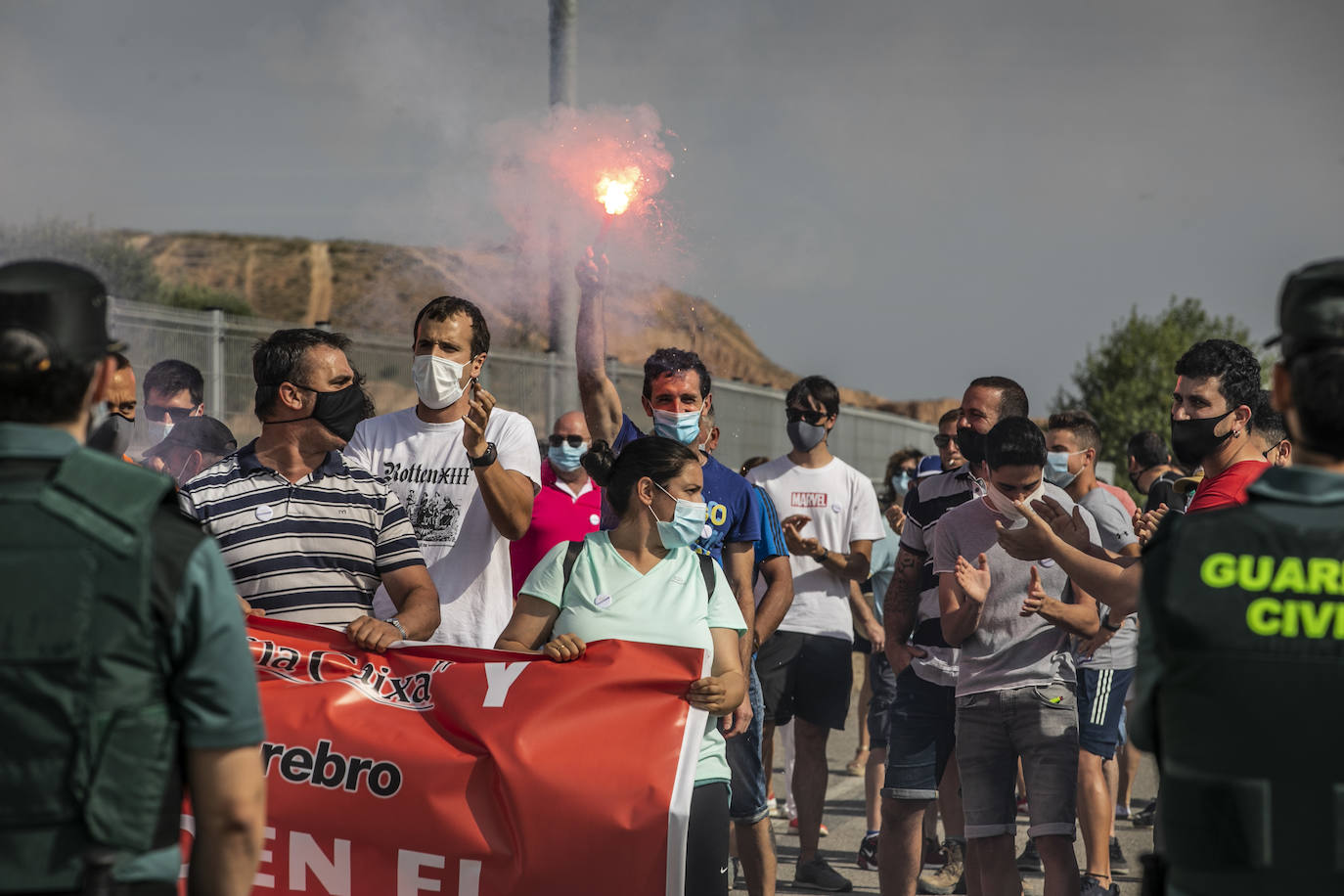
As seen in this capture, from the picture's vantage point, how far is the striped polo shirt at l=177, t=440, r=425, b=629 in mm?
4254

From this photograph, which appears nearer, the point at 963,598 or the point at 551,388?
the point at 963,598

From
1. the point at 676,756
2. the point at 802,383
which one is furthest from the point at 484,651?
the point at 802,383

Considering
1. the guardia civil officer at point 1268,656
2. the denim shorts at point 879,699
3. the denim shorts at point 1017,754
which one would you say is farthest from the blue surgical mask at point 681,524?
the denim shorts at point 879,699

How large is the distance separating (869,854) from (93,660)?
19.4ft

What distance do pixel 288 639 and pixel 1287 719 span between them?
3.03m

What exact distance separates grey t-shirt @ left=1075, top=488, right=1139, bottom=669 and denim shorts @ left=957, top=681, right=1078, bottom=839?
55.3 inches

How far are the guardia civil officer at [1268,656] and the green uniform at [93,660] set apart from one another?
5.72 feet

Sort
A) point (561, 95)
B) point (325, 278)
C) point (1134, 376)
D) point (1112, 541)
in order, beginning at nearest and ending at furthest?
1. point (1112, 541)
2. point (561, 95)
3. point (1134, 376)
4. point (325, 278)

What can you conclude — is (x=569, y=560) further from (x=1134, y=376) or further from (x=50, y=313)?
(x=1134, y=376)

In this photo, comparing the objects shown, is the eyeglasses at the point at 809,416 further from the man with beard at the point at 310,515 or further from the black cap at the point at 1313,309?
the black cap at the point at 1313,309

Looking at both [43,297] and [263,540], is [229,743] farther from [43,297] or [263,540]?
[263,540]

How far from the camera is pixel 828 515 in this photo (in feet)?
24.7

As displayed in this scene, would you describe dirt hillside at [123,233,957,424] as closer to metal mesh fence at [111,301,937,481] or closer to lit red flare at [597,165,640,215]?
metal mesh fence at [111,301,937,481]

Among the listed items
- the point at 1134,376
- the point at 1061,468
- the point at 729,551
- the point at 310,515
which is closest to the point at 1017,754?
the point at 729,551
